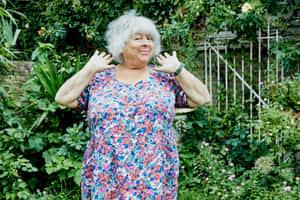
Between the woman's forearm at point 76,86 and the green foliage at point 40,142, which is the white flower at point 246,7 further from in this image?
the woman's forearm at point 76,86

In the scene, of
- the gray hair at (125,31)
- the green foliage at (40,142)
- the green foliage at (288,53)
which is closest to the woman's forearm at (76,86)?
the gray hair at (125,31)

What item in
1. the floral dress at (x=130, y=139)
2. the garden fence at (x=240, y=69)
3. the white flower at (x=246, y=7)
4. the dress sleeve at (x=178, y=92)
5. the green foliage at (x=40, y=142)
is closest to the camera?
the floral dress at (x=130, y=139)

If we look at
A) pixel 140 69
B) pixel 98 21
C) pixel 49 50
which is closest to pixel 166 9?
pixel 98 21

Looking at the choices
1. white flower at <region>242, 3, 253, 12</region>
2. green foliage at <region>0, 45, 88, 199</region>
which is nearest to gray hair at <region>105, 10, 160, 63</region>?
green foliage at <region>0, 45, 88, 199</region>

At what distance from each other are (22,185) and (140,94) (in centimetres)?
199

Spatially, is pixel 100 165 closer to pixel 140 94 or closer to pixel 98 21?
pixel 140 94

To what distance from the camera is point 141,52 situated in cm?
160

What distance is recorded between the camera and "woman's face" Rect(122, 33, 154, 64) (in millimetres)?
1593

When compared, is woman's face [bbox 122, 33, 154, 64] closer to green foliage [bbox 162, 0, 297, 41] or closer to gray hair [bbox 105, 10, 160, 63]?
gray hair [bbox 105, 10, 160, 63]

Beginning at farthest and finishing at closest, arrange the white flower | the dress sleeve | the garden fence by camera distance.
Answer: the garden fence, the white flower, the dress sleeve

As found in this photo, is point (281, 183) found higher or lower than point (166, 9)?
lower

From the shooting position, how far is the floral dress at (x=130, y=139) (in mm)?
1558

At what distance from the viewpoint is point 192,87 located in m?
1.63

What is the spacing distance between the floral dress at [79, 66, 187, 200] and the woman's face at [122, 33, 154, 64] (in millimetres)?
130
